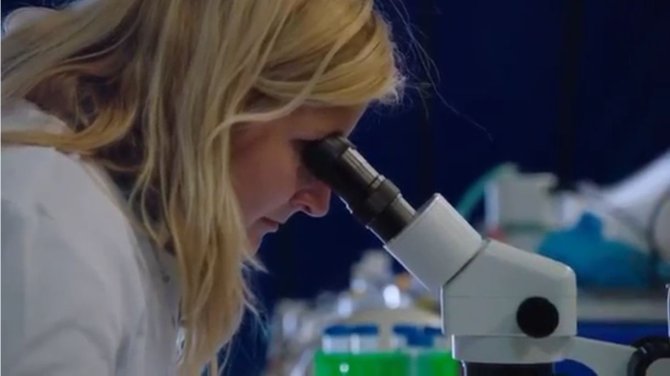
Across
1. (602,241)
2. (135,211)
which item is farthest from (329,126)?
(602,241)

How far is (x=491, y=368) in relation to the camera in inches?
33.9

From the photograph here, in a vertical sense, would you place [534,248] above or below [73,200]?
below

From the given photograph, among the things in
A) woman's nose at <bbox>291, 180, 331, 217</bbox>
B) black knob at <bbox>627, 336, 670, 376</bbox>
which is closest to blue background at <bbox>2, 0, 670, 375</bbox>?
woman's nose at <bbox>291, 180, 331, 217</bbox>

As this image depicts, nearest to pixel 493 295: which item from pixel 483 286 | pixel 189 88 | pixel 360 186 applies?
pixel 483 286

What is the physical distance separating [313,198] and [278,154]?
0.22ft

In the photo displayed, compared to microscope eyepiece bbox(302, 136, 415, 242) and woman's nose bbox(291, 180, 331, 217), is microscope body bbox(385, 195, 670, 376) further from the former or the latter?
woman's nose bbox(291, 180, 331, 217)

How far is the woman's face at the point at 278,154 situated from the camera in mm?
951

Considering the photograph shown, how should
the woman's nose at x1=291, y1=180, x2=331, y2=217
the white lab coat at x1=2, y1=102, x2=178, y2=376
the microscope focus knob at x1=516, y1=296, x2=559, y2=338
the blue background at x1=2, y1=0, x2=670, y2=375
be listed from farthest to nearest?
the blue background at x1=2, y1=0, x2=670, y2=375, the woman's nose at x1=291, y1=180, x2=331, y2=217, the microscope focus knob at x1=516, y1=296, x2=559, y2=338, the white lab coat at x1=2, y1=102, x2=178, y2=376

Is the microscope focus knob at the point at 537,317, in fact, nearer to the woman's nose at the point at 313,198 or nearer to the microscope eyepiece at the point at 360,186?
the microscope eyepiece at the point at 360,186

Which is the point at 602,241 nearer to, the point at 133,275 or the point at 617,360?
the point at 617,360

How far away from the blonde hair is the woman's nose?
0.07m

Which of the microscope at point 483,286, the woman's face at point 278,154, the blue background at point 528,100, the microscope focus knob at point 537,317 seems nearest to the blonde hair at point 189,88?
the woman's face at point 278,154

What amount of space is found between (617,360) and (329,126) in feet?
1.06

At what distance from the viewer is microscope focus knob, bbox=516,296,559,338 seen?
853 millimetres
